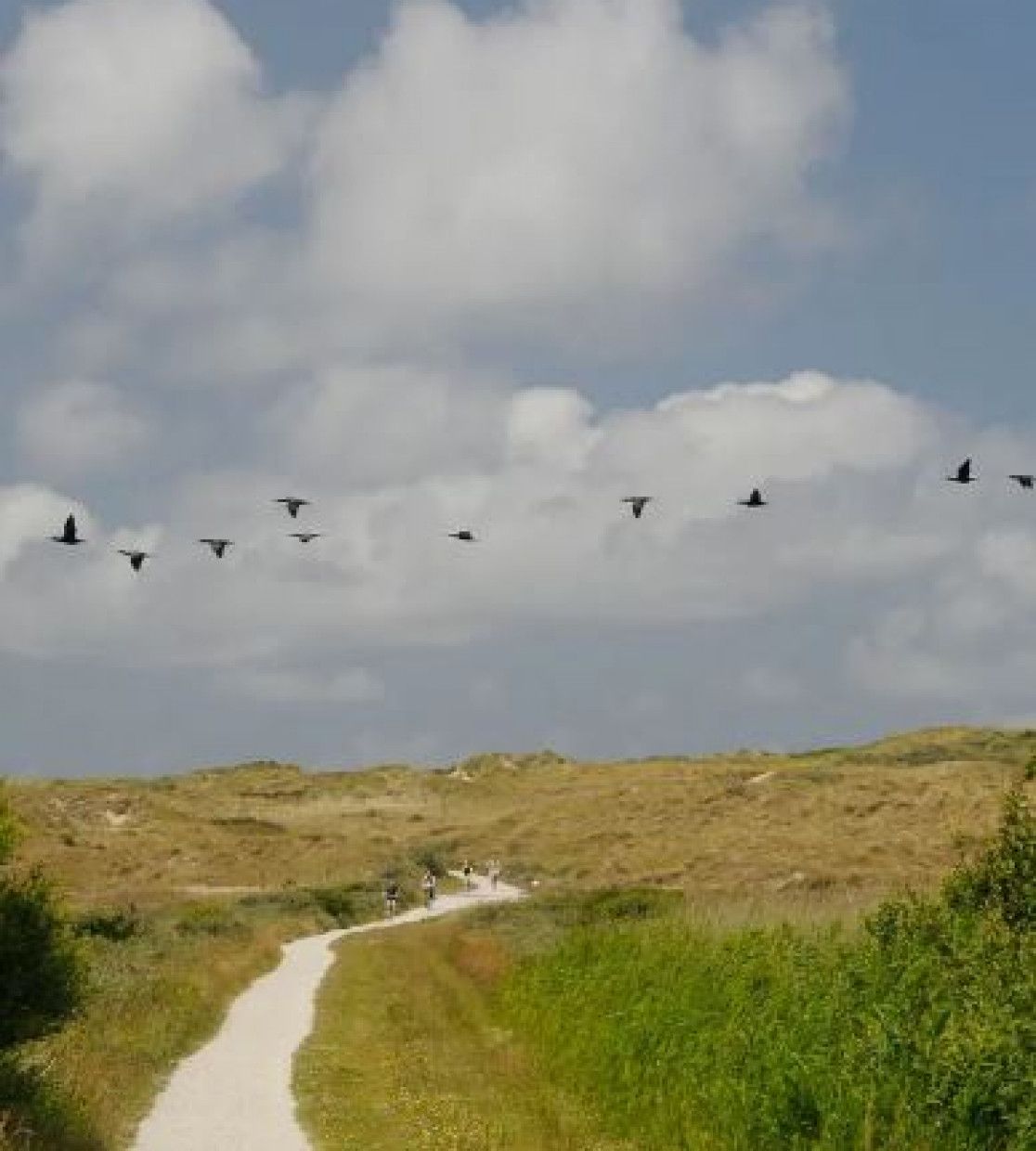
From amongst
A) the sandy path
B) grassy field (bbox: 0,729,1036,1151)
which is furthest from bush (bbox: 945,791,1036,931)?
the sandy path

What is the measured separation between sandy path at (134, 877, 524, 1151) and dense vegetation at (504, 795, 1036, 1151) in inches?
170

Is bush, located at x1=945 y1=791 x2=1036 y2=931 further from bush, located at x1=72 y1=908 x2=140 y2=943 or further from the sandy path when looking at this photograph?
bush, located at x1=72 y1=908 x2=140 y2=943

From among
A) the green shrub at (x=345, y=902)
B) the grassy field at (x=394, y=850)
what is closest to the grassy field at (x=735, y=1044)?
the grassy field at (x=394, y=850)

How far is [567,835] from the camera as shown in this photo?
131 metres

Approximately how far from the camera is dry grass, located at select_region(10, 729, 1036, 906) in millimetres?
96875

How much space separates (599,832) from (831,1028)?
11097 cm

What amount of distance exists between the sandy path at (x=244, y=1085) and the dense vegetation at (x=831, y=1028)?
4.31m

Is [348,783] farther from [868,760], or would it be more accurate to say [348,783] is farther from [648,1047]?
[648,1047]

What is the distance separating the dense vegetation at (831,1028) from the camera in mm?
15547

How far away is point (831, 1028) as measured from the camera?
1856 cm

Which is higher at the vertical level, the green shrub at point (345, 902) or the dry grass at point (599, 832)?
the dry grass at point (599, 832)

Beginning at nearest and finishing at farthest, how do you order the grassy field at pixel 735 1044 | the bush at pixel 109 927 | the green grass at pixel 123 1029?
the grassy field at pixel 735 1044
the green grass at pixel 123 1029
the bush at pixel 109 927

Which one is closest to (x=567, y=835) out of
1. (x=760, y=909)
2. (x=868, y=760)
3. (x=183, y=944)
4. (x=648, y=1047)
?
(x=868, y=760)

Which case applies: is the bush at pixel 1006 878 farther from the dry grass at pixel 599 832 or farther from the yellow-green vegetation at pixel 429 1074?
the dry grass at pixel 599 832
